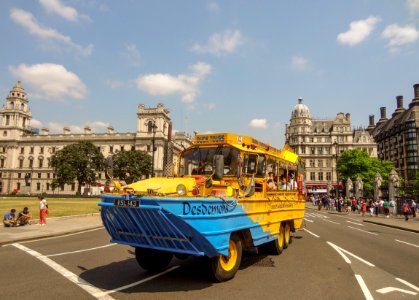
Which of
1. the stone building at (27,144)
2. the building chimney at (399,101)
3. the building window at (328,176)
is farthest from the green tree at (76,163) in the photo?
the building chimney at (399,101)

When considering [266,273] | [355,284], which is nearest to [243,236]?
[266,273]

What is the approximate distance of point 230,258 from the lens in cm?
774

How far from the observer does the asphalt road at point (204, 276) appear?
653 centimetres

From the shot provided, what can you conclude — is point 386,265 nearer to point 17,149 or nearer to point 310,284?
point 310,284

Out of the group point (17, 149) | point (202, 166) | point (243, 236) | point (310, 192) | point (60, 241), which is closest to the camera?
point (243, 236)

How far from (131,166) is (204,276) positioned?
2802 inches

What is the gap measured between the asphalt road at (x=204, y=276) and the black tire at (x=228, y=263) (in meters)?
0.18

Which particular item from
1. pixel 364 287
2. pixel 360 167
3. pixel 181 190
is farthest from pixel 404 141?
pixel 181 190

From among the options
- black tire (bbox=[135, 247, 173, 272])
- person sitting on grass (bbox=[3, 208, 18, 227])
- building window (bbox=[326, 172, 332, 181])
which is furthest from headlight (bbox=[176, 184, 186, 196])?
building window (bbox=[326, 172, 332, 181])

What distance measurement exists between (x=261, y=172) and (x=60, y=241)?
366 inches

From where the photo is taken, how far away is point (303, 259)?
10.1 meters

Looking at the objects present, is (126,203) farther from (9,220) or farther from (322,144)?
(322,144)

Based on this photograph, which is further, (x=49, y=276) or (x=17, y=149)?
(x=17, y=149)

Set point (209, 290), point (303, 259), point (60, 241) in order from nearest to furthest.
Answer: point (209, 290) < point (303, 259) < point (60, 241)
